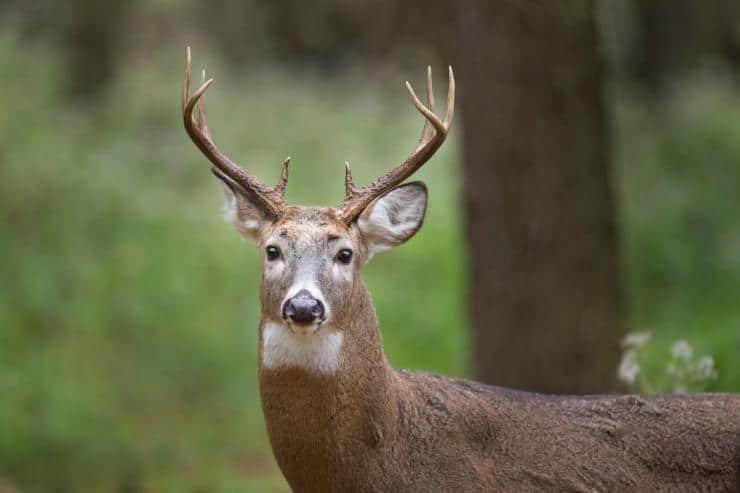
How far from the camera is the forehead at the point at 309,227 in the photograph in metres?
4.77

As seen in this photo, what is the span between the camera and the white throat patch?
4621 mm

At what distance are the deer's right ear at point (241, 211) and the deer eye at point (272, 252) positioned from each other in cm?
25

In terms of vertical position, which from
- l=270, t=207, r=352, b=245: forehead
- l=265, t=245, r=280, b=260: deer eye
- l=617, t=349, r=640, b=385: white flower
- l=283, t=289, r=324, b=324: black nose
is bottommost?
l=283, t=289, r=324, b=324: black nose

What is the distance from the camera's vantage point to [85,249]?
11891 mm

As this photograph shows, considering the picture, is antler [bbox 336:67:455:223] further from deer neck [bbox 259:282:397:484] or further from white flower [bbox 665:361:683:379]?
white flower [bbox 665:361:683:379]

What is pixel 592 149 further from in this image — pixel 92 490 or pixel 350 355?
pixel 92 490

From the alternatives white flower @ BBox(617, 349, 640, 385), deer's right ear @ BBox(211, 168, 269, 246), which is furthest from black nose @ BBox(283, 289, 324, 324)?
white flower @ BBox(617, 349, 640, 385)

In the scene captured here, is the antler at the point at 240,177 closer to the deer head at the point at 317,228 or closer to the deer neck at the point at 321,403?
the deer head at the point at 317,228

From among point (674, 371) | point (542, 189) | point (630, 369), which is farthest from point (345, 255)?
point (542, 189)

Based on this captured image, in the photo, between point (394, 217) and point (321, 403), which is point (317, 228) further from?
point (321, 403)

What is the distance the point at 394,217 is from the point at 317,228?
0.41 metres

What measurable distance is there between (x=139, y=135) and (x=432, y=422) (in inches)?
494

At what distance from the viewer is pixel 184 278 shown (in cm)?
1191

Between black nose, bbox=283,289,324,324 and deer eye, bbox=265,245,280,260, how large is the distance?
35 cm
